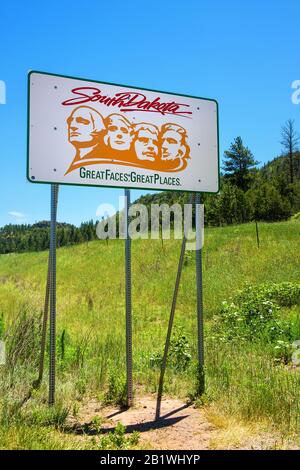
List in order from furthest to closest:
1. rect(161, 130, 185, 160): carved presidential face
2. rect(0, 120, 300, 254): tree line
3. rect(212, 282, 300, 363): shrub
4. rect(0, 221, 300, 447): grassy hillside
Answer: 1. rect(0, 120, 300, 254): tree line
2. rect(212, 282, 300, 363): shrub
3. rect(161, 130, 185, 160): carved presidential face
4. rect(0, 221, 300, 447): grassy hillside

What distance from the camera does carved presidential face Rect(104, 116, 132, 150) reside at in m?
4.76

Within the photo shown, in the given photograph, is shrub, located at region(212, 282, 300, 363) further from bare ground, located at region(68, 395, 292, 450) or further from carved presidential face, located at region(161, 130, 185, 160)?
carved presidential face, located at region(161, 130, 185, 160)

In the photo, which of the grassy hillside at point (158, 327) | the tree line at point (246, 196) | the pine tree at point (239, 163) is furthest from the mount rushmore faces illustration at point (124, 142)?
the pine tree at point (239, 163)

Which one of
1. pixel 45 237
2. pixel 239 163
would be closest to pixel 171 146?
pixel 239 163

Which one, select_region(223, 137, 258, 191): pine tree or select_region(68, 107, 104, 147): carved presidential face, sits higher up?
select_region(223, 137, 258, 191): pine tree

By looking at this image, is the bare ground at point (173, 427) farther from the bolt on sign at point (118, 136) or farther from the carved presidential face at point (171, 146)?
the carved presidential face at point (171, 146)

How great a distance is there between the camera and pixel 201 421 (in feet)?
13.5

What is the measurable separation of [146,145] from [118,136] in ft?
1.12

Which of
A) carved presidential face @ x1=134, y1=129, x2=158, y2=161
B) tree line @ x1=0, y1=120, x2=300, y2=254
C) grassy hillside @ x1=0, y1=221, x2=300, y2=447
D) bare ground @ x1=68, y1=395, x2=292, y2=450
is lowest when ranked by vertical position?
bare ground @ x1=68, y1=395, x2=292, y2=450

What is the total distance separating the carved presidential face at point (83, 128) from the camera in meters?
4.56

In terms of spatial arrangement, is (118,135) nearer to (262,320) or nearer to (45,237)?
(262,320)

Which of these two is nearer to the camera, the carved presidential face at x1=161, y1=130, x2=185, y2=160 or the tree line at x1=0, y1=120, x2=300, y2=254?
the carved presidential face at x1=161, y1=130, x2=185, y2=160

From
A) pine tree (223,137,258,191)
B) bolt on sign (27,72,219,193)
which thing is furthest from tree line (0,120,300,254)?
bolt on sign (27,72,219,193)

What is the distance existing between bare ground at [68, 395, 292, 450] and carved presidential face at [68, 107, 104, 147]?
108 inches
